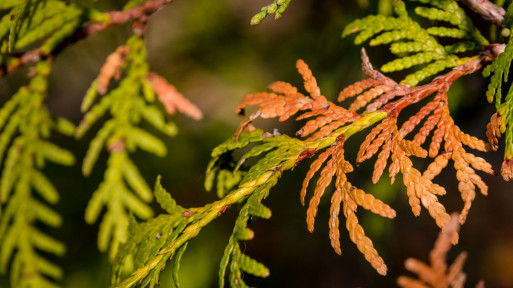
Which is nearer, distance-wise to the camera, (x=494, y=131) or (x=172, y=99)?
(x=494, y=131)

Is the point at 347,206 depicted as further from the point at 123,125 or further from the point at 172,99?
the point at 123,125

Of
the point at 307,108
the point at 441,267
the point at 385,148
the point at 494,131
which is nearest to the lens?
the point at 441,267

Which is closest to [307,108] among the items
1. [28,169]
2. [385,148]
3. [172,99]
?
[385,148]

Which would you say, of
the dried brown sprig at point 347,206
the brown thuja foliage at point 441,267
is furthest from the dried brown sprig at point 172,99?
the brown thuja foliage at point 441,267

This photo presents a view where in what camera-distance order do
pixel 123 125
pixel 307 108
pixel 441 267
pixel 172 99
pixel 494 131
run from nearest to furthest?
pixel 441 267, pixel 494 131, pixel 307 108, pixel 172 99, pixel 123 125

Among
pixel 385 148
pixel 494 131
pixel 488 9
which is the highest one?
pixel 488 9

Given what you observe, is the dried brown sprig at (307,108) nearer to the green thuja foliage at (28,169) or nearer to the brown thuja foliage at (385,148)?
the brown thuja foliage at (385,148)

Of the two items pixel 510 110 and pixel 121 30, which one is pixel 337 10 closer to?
pixel 510 110

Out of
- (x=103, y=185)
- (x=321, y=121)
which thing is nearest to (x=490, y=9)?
(x=321, y=121)

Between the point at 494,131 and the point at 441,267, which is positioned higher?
the point at 494,131
